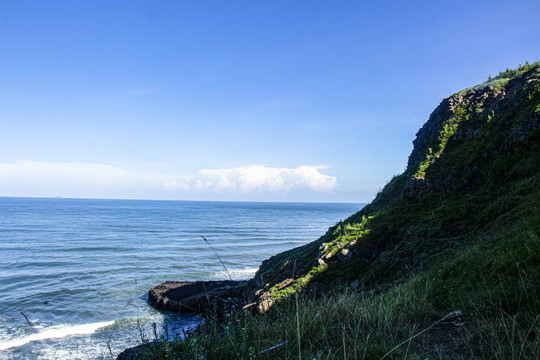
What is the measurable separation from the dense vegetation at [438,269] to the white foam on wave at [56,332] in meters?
→ 8.31

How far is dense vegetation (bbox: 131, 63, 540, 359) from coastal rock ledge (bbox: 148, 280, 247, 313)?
2331 millimetres

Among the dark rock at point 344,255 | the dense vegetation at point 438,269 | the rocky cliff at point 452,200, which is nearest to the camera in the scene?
the dense vegetation at point 438,269

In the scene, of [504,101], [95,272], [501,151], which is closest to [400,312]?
[501,151]

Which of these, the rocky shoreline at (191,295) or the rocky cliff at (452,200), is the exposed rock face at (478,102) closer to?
the rocky cliff at (452,200)

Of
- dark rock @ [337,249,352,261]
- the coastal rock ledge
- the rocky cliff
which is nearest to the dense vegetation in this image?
the rocky cliff

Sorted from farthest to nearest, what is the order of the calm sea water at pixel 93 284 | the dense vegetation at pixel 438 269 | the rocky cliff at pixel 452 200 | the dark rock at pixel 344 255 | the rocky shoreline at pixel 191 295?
the rocky shoreline at pixel 191 295, the calm sea water at pixel 93 284, the dark rock at pixel 344 255, the rocky cliff at pixel 452 200, the dense vegetation at pixel 438 269

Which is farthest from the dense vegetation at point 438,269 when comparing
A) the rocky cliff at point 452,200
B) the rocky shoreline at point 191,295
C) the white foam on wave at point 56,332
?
the white foam on wave at point 56,332

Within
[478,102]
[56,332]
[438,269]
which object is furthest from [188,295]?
[478,102]

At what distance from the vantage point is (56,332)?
13.6 m

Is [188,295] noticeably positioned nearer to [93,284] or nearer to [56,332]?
[56,332]

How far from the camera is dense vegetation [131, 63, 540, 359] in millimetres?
3361

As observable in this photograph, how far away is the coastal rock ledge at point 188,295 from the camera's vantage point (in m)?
17.4

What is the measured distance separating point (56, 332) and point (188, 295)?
700 cm

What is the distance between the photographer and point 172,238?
43.2m
